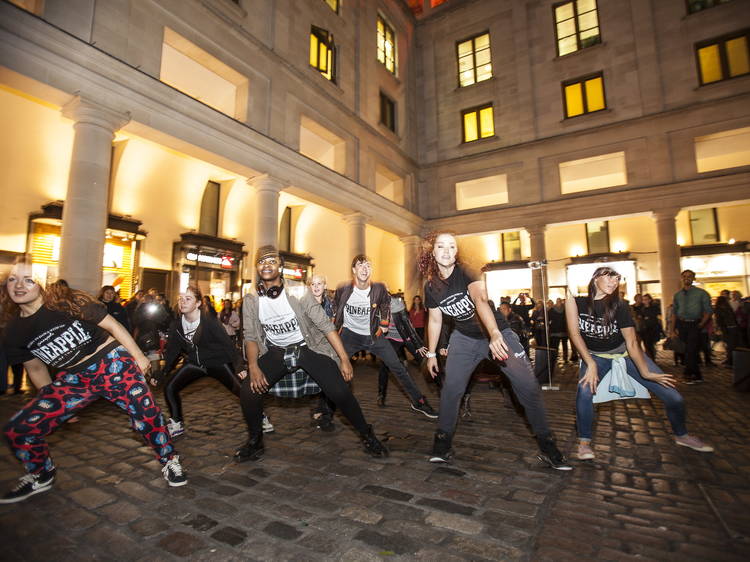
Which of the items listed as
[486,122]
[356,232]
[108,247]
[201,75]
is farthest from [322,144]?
[486,122]

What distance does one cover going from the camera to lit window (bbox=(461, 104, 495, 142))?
70.5 feet

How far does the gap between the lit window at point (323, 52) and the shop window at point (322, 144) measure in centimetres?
244

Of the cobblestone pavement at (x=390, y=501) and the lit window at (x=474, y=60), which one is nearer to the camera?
the cobblestone pavement at (x=390, y=501)

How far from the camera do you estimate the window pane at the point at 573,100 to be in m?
19.2

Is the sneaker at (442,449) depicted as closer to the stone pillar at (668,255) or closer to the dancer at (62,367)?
the dancer at (62,367)

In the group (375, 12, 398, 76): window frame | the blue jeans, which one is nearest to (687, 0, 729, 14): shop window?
(375, 12, 398, 76): window frame

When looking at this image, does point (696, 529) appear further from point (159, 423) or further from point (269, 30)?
point (269, 30)

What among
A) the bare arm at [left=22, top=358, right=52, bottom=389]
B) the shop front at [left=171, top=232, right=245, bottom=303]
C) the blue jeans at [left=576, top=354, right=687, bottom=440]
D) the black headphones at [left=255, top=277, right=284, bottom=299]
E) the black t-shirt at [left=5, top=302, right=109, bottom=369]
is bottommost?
the blue jeans at [left=576, top=354, right=687, bottom=440]

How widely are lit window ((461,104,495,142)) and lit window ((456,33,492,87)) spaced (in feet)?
5.73

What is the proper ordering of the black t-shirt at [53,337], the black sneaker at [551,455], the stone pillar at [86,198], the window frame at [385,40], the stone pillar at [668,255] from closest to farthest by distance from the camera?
the black t-shirt at [53,337]
the black sneaker at [551,455]
the stone pillar at [86,198]
the stone pillar at [668,255]
the window frame at [385,40]

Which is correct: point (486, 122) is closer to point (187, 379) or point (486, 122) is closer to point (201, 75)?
point (201, 75)

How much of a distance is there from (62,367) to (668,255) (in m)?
19.5

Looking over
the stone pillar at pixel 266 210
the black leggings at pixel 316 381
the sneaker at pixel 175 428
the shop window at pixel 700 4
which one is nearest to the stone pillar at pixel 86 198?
the stone pillar at pixel 266 210

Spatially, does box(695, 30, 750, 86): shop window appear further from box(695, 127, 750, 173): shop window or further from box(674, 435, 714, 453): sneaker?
box(674, 435, 714, 453): sneaker
